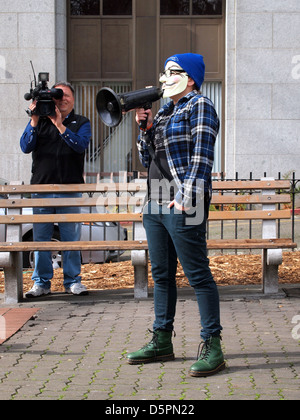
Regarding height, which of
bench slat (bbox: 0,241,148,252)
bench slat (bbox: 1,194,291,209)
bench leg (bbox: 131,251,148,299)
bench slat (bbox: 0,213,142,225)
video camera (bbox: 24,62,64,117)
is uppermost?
video camera (bbox: 24,62,64,117)

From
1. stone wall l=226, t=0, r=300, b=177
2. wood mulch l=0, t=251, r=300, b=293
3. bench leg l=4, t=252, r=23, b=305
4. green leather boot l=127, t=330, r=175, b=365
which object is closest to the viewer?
green leather boot l=127, t=330, r=175, b=365

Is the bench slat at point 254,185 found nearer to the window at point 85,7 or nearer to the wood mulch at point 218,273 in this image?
the wood mulch at point 218,273

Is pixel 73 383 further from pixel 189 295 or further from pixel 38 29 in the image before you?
pixel 38 29

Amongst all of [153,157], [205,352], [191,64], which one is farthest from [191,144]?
[205,352]

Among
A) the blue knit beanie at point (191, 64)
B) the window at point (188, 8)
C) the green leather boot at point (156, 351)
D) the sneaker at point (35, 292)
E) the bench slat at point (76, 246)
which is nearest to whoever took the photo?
the blue knit beanie at point (191, 64)

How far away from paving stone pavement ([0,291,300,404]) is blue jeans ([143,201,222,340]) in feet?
1.09

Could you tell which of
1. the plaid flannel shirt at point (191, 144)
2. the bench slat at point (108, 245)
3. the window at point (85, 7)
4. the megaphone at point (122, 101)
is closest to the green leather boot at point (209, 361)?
the plaid flannel shirt at point (191, 144)

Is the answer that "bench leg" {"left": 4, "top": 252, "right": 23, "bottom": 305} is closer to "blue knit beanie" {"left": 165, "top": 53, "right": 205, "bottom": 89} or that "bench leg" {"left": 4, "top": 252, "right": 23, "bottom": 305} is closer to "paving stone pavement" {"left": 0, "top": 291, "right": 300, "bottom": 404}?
"paving stone pavement" {"left": 0, "top": 291, "right": 300, "bottom": 404}

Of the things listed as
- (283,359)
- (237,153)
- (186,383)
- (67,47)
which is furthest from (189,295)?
(67,47)

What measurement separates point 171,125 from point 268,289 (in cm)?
290

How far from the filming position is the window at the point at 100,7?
1875cm

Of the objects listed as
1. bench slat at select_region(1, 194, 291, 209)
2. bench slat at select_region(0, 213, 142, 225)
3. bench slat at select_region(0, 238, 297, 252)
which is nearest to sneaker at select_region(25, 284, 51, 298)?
bench slat at select_region(0, 238, 297, 252)

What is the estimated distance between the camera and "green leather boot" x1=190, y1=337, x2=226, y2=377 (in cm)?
483

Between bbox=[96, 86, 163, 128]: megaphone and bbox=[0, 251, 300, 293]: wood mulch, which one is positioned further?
bbox=[0, 251, 300, 293]: wood mulch
